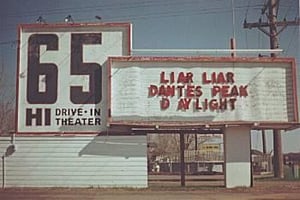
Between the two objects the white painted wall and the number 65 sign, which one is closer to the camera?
the white painted wall

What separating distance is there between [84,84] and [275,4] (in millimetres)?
3890

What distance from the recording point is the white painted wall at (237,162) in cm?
930

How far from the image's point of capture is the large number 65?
32.1 feet

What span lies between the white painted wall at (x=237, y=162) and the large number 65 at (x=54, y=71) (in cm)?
241

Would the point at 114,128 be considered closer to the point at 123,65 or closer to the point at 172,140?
the point at 123,65

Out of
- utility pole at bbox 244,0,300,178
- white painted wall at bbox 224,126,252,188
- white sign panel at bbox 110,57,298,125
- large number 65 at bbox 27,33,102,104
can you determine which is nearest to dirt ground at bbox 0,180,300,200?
white painted wall at bbox 224,126,252,188

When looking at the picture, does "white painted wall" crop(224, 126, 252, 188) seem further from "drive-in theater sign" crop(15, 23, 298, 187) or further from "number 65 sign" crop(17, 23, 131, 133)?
"number 65 sign" crop(17, 23, 131, 133)

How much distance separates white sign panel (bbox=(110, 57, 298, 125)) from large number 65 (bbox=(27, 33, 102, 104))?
1.54ft

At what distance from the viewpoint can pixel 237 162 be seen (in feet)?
30.6

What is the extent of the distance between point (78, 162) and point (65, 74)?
1.59 m

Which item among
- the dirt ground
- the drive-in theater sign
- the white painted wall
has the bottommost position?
the dirt ground

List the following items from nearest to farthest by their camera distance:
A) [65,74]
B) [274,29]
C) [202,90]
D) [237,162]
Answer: [237,162]
[202,90]
[65,74]
[274,29]

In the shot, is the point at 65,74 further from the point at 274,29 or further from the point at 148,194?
the point at 274,29

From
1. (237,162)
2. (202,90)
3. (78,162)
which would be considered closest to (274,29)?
(202,90)
